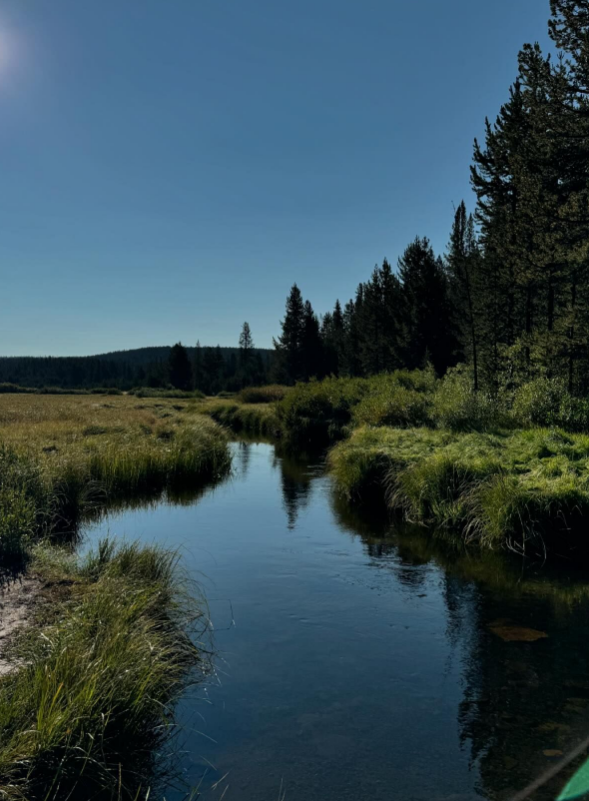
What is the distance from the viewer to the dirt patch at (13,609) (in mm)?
5216

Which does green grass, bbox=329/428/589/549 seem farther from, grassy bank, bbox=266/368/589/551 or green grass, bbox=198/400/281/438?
green grass, bbox=198/400/281/438

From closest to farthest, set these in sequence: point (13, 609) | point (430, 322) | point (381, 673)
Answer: point (381, 673) < point (13, 609) < point (430, 322)

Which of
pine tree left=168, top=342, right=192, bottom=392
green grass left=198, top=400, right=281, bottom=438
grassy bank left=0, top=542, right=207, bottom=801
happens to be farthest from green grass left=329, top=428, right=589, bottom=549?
pine tree left=168, top=342, right=192, bottom=392

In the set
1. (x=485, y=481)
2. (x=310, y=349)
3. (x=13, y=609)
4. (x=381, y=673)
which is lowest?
(x=381, y=673)

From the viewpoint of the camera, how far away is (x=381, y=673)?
6.27m

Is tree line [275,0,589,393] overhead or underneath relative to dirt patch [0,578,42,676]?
overhead

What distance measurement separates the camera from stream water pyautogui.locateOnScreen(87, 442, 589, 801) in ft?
15.3

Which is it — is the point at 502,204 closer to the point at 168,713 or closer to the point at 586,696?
the point at 586,696

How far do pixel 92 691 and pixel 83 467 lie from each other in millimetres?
10845

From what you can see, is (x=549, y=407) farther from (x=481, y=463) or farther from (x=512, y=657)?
(x=512, y=657)

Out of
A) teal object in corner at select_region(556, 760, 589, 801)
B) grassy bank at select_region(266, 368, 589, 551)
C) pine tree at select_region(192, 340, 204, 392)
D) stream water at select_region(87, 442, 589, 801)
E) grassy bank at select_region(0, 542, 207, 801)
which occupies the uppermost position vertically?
pine tree at select_region(192, 340, 204, 392)

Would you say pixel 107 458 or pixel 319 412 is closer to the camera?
pixel 107 458

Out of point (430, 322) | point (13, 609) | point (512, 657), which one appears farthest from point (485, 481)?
point (430, 322)

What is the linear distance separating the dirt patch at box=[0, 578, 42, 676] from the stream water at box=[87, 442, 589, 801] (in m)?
1.63
